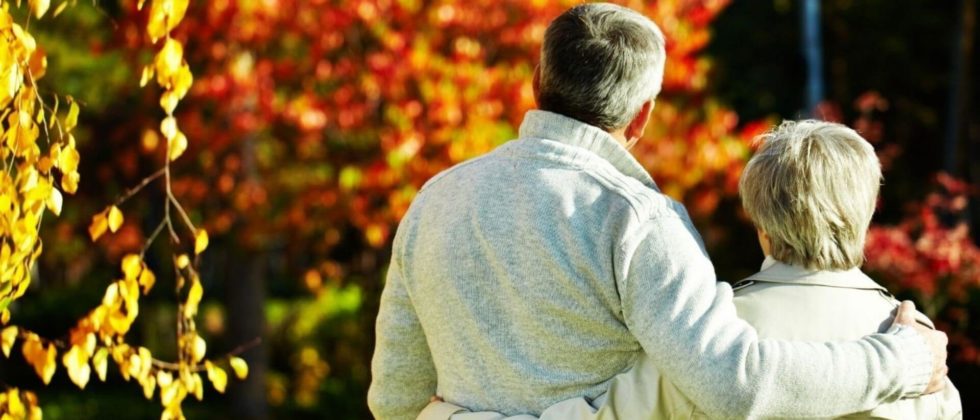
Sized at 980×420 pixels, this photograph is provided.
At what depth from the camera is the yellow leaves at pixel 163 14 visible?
2.59 m

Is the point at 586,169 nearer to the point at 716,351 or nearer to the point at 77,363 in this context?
the point at 716,351

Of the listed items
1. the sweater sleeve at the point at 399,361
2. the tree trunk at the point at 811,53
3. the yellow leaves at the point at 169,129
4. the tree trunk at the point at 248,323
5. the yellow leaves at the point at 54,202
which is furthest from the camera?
the tree trunk at the point at 811,53

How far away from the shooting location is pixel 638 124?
2268 millimetres

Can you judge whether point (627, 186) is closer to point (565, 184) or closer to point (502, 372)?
point (565, 184)

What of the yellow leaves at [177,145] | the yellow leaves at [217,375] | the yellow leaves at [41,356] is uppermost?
the yellow leaves at [177,145]

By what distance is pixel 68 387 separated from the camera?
1213 cm

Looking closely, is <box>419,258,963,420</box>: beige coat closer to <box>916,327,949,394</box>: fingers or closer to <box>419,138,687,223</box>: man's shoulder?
<box>916,327,949,394</box>: fingers

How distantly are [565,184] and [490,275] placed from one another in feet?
0.74

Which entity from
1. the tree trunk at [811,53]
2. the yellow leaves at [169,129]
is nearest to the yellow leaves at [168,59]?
the yellow leaves at [169,129]

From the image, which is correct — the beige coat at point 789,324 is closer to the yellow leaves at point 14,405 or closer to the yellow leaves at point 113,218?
the yellow leaves at point 113,218

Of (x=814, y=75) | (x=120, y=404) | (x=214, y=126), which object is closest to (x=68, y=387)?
(x=120, y=404)

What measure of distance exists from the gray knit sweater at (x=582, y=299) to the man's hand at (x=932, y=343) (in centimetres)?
4

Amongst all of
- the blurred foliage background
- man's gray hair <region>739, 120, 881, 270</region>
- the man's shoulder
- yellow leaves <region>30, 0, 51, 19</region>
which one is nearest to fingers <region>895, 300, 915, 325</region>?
man's gray hair <region>739, 120, 881, 270</region>

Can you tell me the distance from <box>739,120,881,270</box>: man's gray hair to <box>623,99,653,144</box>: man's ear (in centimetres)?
23
